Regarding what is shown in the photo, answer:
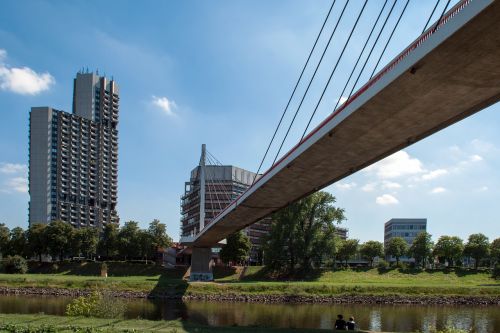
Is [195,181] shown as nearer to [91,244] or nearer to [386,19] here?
[91,244]

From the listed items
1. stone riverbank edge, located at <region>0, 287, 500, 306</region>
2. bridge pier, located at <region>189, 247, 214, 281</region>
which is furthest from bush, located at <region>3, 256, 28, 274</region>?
bridge pier, located at <region>189, 247, 214, 281</region>

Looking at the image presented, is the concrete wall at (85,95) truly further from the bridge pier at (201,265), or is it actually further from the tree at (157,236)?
the bridge pier at (201,265)

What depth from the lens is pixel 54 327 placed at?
651 inches

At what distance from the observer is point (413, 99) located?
16.5 metres

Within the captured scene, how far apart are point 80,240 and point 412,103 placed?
68.6 metres

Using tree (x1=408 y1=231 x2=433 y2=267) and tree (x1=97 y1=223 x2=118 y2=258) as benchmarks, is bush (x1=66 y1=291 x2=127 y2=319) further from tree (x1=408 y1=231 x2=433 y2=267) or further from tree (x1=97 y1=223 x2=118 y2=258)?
tree (x1=408 y1=231 x2=433 y2=267)

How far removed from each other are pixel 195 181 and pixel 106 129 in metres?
44.4

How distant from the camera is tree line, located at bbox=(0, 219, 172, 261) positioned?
2936 inches

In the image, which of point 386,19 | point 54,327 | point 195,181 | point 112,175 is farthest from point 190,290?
point 112,175

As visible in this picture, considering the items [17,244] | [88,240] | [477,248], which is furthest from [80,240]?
[477,248]

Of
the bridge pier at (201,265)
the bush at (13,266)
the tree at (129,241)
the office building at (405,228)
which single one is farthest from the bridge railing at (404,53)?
the office building at (405,228)

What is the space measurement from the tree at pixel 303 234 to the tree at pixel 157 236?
21.8 m

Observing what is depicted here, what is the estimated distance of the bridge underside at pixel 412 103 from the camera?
41.0 ft

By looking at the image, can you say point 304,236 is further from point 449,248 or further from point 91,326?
point 91,326
